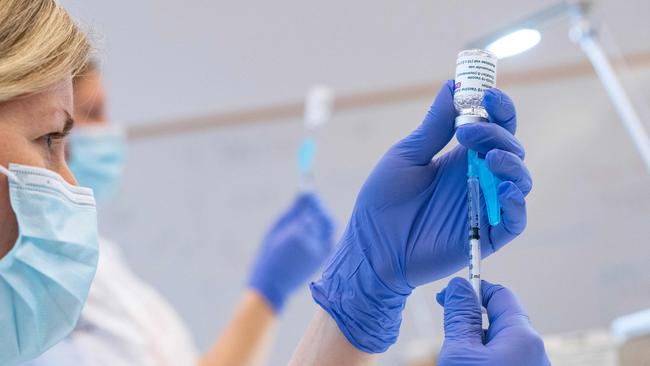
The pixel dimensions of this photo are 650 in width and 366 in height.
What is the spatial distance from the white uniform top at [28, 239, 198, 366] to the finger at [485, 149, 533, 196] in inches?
39.7

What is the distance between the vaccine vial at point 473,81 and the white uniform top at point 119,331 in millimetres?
998

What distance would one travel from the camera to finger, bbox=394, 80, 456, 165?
922mm

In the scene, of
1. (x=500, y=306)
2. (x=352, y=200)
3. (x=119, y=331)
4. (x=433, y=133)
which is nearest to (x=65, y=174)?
(x=433, y=133)

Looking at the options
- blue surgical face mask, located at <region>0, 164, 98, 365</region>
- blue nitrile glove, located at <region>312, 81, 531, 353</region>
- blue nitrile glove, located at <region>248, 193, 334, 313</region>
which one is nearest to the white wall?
blue nitrile glove, located at <region>248, 193, 334, 313</region>

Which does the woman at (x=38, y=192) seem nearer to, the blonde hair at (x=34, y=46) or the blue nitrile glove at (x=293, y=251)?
the blonde hair at (x=34, y=46)

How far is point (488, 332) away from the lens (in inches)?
32.5

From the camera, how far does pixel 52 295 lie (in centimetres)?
102

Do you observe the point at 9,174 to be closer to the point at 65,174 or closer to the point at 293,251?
the point at 65,174

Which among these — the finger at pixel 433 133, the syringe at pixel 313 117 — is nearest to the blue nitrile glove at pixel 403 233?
the finger at pixel 433 133

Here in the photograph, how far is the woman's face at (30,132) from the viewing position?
3.19 ft

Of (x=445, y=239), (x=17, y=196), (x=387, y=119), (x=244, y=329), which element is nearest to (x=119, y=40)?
(x=387, y=119)

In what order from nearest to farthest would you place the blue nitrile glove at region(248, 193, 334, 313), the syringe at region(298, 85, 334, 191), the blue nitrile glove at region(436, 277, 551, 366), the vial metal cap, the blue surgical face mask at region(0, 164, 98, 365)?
the blue nitrile glove at region(436, 277, 551, 366), the vial metal cap, the blue surgical face mask at region(0, 164, 98, 365), the blue nitrile glove at region(248, 193, 334, 313), the syringe at region(298, 85, 334, 191)

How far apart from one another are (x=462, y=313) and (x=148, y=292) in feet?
4.35

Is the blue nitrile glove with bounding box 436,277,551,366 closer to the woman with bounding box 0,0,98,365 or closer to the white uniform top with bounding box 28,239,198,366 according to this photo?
the woman with bounding box 0,0,98,365
